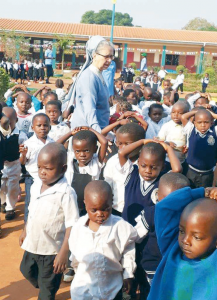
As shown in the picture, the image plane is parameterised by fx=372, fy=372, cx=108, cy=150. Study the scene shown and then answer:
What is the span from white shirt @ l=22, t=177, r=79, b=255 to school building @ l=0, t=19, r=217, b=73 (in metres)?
25.1

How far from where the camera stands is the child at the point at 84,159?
3.16m

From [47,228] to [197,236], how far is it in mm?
1365

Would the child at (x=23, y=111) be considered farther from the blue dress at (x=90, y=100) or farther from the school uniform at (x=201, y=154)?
the school uniform at (x=201, y=154)

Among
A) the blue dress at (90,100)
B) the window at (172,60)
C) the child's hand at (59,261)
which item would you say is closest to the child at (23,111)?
the blue dress at (90,100)

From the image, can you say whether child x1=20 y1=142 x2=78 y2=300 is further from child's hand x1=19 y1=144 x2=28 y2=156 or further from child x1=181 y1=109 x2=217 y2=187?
child x1=181 y1=109 x2=217 y2=187

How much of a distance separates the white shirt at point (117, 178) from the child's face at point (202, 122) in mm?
1659

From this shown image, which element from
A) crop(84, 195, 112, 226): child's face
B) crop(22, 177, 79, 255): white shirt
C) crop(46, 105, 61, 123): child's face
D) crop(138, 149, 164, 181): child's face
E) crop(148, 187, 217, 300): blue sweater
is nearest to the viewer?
crop(148, 187, 217, 300): blue sweater

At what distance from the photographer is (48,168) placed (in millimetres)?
2666

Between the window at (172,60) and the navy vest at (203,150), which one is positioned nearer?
the navy vest at (203,150)

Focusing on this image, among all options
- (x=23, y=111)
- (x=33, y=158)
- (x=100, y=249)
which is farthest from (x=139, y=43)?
(x=100, y=249)

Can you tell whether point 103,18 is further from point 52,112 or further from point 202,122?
point 202,122

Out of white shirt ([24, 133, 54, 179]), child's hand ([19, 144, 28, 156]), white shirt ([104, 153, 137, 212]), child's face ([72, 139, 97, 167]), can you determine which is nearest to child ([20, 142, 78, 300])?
child's face ([72, 139, 97, 167])

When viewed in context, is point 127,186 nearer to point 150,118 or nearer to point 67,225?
point 67,225

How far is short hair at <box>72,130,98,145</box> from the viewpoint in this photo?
3150 mm
